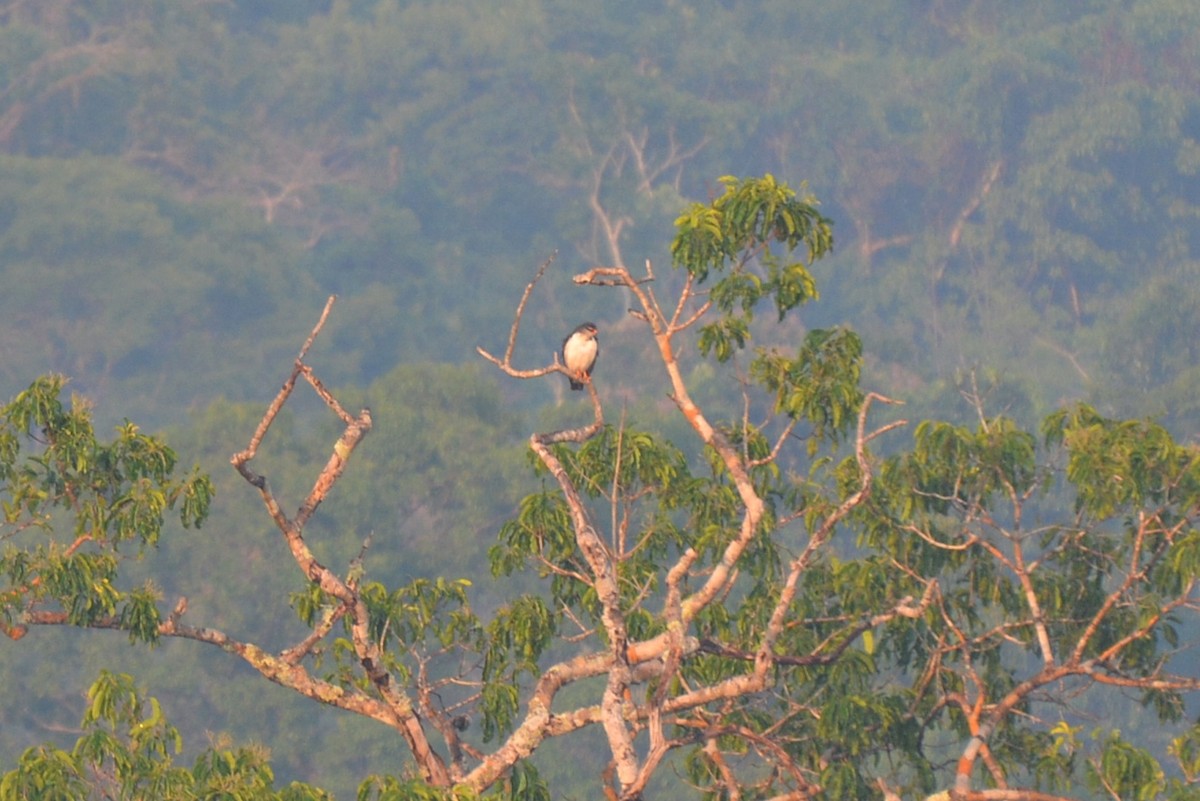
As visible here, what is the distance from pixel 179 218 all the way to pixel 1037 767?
46.6m

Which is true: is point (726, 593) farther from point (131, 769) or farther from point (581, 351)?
point (581, 351)

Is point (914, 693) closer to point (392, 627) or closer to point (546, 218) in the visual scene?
point (392, 627)

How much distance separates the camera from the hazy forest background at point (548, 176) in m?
52.8

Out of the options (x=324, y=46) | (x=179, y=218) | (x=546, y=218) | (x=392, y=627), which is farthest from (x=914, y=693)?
(x=324, y=46)

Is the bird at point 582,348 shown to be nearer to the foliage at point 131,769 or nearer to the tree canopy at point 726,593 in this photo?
the tree canopy at point 726,593

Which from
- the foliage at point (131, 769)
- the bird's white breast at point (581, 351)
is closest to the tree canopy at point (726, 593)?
the foliage at point (131, 769)

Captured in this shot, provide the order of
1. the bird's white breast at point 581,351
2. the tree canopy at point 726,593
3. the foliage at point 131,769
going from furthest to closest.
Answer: the bird's white breast at point 581,351 < the tree canopy at point 726,593 < the foliage at point 131,769

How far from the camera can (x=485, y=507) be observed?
3591cm

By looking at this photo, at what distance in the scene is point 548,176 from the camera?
61469mm

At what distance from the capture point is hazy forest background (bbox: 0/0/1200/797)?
5278 cm

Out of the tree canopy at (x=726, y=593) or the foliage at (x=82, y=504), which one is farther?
the foliage at (x=82, y=504)

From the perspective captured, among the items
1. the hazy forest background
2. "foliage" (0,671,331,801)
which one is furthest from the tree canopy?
the hazy forest background

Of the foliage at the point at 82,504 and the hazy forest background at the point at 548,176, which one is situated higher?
the foliage at the point at 82,504

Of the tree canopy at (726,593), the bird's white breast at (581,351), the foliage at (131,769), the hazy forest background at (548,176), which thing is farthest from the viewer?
the hazy forest background at (548,176)
